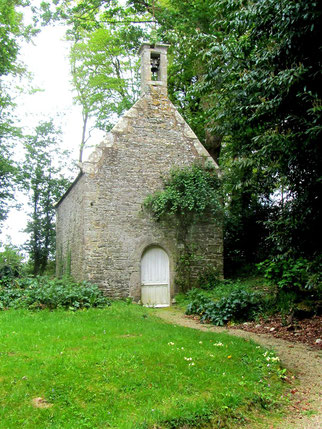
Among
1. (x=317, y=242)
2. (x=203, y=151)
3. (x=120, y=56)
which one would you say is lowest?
(x=317, y=242)

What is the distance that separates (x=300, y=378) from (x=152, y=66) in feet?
39.4

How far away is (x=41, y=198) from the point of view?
2406 cm

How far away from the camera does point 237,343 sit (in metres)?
6.36

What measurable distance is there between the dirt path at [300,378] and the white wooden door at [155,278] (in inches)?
161

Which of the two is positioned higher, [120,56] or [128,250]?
[120,56]

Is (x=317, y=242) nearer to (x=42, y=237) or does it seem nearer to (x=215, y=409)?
(x=215, y=409)

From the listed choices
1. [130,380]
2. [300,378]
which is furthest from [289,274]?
[130,380]

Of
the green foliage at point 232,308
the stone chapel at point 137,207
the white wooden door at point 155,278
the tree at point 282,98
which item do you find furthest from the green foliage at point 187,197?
the tree at point 282,98

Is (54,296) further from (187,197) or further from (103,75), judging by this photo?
(103,75)

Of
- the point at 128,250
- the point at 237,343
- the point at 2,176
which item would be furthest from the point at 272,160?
the point at 2,176

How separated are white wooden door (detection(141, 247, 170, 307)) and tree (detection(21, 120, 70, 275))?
42.4 ft

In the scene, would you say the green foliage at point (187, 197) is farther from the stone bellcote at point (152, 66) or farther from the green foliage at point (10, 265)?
the green foliage at point (10, 265)

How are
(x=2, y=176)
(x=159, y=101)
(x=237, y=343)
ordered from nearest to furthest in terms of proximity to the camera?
(x=237, y=343), (x=159, y=101), (x=2, y=176)

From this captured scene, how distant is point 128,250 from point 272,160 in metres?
6.51
